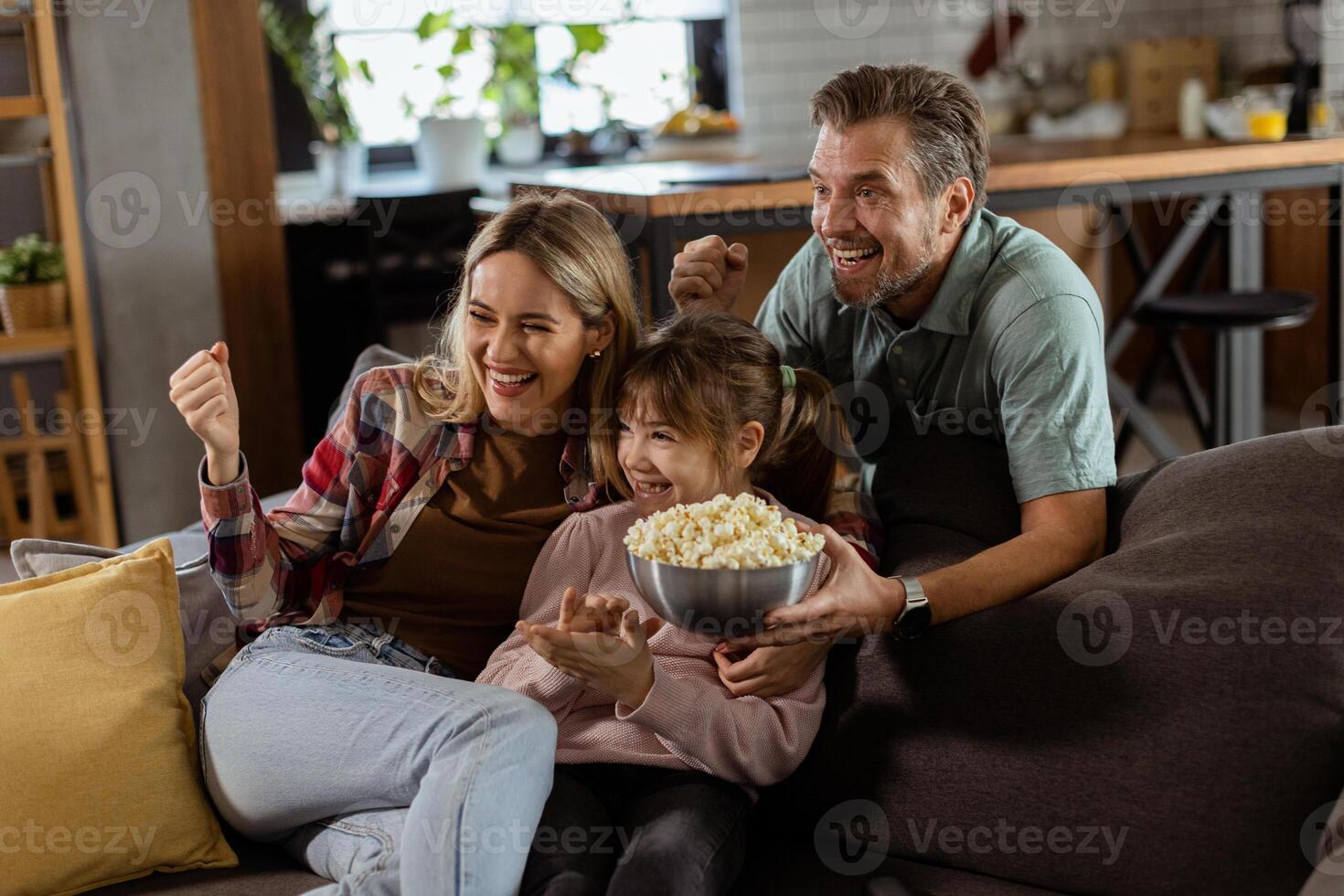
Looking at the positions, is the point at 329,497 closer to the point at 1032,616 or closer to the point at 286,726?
the point at 286,726

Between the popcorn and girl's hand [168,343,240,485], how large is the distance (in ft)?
1.80

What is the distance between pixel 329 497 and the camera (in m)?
1.97

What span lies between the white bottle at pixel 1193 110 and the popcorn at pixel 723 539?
14.4 feet

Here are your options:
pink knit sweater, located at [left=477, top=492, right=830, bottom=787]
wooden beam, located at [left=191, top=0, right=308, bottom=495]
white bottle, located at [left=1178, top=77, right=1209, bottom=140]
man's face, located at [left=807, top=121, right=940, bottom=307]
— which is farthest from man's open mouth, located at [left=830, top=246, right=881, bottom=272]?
white bottle, located at [left=1178, top=77, right=1209, bottom=140]

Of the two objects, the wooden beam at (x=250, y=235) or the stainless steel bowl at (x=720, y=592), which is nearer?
the stainless steel bowl at (x=720, y=592)

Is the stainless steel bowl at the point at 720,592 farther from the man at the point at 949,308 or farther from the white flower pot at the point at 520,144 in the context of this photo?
the white flower pot at the point at 520,144

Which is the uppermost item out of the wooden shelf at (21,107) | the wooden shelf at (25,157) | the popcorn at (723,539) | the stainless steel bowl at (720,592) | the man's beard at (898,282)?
the wooden shelf at (21,107)

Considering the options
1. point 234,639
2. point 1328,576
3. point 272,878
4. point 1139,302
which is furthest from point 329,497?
point 1139,302

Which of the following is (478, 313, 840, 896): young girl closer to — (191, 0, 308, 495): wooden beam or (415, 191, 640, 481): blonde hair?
(415, 191, 640, 481): blonde hair

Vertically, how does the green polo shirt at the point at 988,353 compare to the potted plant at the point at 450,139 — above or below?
below

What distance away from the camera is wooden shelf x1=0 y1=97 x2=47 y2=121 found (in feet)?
11.7

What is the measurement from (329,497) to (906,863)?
0.97 metres

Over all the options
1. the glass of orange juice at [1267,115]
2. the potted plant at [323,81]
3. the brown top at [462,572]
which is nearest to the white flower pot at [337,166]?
the potted plant at [323,81]

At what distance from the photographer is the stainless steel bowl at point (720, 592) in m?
1.46
